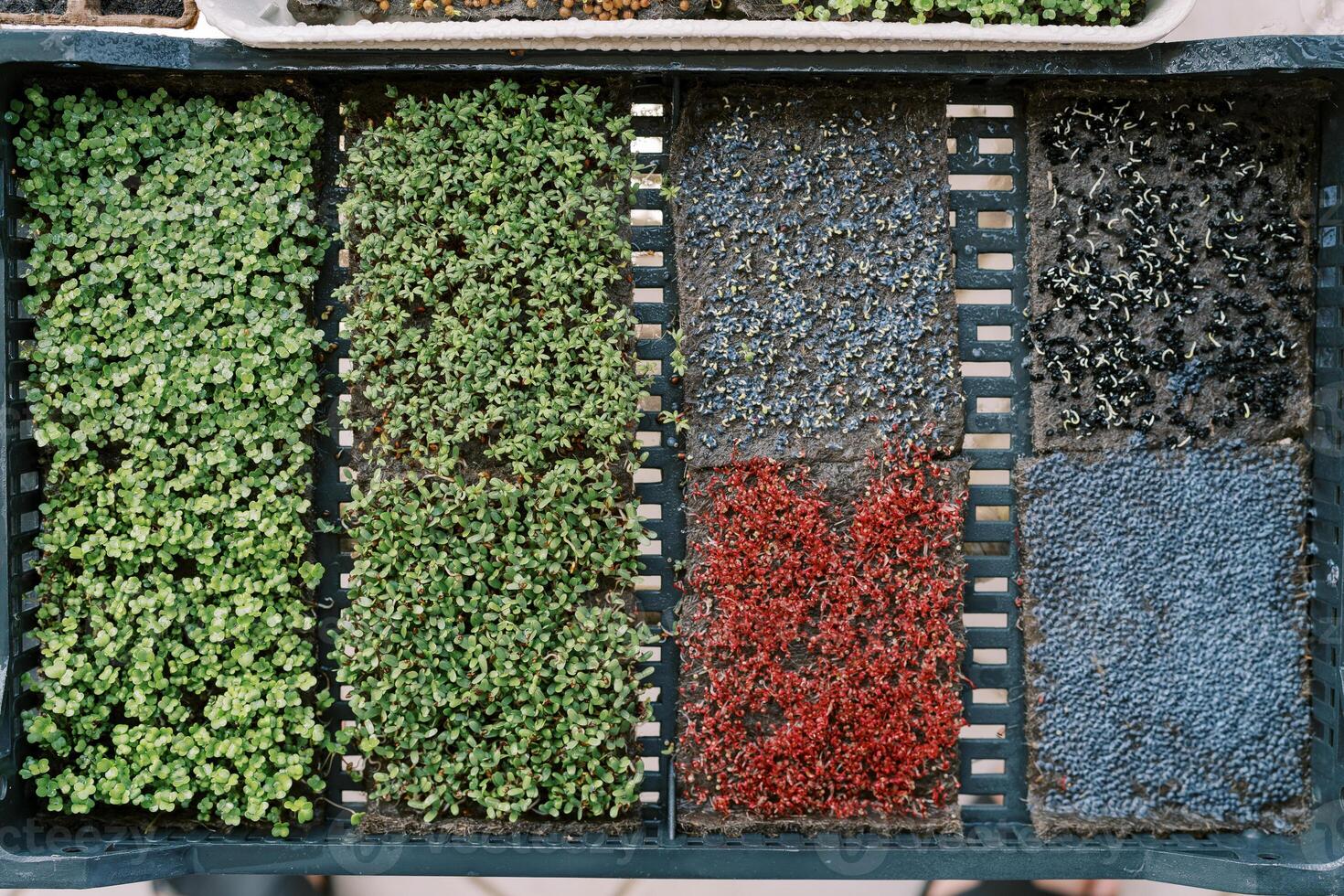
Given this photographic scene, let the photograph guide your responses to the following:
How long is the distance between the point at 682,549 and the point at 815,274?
75 cm

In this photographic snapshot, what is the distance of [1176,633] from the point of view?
6.30 feet

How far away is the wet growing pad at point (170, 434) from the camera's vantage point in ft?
5.96

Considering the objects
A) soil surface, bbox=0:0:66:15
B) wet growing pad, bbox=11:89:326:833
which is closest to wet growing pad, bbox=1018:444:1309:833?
wet growing pad, bbox=11:89:326:833

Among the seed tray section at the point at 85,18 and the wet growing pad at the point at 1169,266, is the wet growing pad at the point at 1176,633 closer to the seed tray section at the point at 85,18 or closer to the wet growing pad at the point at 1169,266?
the wet growing pad at the point at 1169,266

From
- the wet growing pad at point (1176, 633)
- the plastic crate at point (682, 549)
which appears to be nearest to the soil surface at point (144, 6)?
the plastic crate at point (682, 549)

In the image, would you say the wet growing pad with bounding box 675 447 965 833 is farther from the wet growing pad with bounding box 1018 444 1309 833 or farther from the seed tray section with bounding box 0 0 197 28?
the seed tray section with bounding box 0 0 197 28

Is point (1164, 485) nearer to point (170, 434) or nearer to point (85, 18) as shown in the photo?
point (170, 434)

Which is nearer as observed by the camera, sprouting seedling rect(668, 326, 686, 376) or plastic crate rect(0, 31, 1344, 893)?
plastic crate rect(0, 31, 1344, 893)

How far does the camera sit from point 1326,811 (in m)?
1.89

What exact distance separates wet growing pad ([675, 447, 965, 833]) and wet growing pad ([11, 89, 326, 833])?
967 millimetres

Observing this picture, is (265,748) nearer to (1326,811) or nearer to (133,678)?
(133,678)

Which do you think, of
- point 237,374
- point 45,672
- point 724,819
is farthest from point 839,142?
point 45,672

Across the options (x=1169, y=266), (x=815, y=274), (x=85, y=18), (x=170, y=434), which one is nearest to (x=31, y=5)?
(x=85, y=18)

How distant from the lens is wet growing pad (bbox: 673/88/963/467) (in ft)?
6.15
